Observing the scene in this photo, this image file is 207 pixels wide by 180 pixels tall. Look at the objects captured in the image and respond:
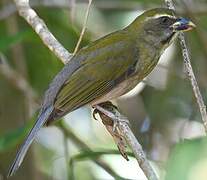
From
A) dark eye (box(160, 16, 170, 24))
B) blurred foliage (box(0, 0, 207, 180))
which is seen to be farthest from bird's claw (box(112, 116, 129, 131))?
blurred foliage (box(0, 0, 207, 180))

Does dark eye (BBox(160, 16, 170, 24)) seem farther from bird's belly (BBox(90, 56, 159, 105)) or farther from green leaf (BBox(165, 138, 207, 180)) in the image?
green leaf (BBox(165, 138, 207, 180))

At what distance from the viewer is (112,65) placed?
3.71 m

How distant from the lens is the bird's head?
363 centimetres

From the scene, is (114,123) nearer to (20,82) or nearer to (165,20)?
(165,20)

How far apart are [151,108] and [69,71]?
3.95ft

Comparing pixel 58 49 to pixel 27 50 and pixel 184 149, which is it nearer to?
pixel 27 50

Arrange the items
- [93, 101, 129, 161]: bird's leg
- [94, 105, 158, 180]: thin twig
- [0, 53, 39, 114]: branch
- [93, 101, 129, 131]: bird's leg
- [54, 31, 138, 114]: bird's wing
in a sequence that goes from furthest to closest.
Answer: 1. [0, 53, 39, 114]: branch
2. [54, 31, 138, 114]: bird's wing
3. [93, 101, 129, 131]: bird's leg
4. [93, 101, 129, 161]: bird's leg
5. [94, 105, 158, 180]: thin twig

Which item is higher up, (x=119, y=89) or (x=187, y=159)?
A: (x=119, y=89)

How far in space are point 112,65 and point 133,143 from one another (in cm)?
116

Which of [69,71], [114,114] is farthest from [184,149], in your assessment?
[69,71]

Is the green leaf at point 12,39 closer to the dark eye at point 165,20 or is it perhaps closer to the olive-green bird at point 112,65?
the olive-green bird at point 112,65

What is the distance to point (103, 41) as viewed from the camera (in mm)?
3783

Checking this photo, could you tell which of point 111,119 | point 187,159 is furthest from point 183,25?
point 187,159

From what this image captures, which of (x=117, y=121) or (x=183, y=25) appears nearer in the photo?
(x=117, y=121)
